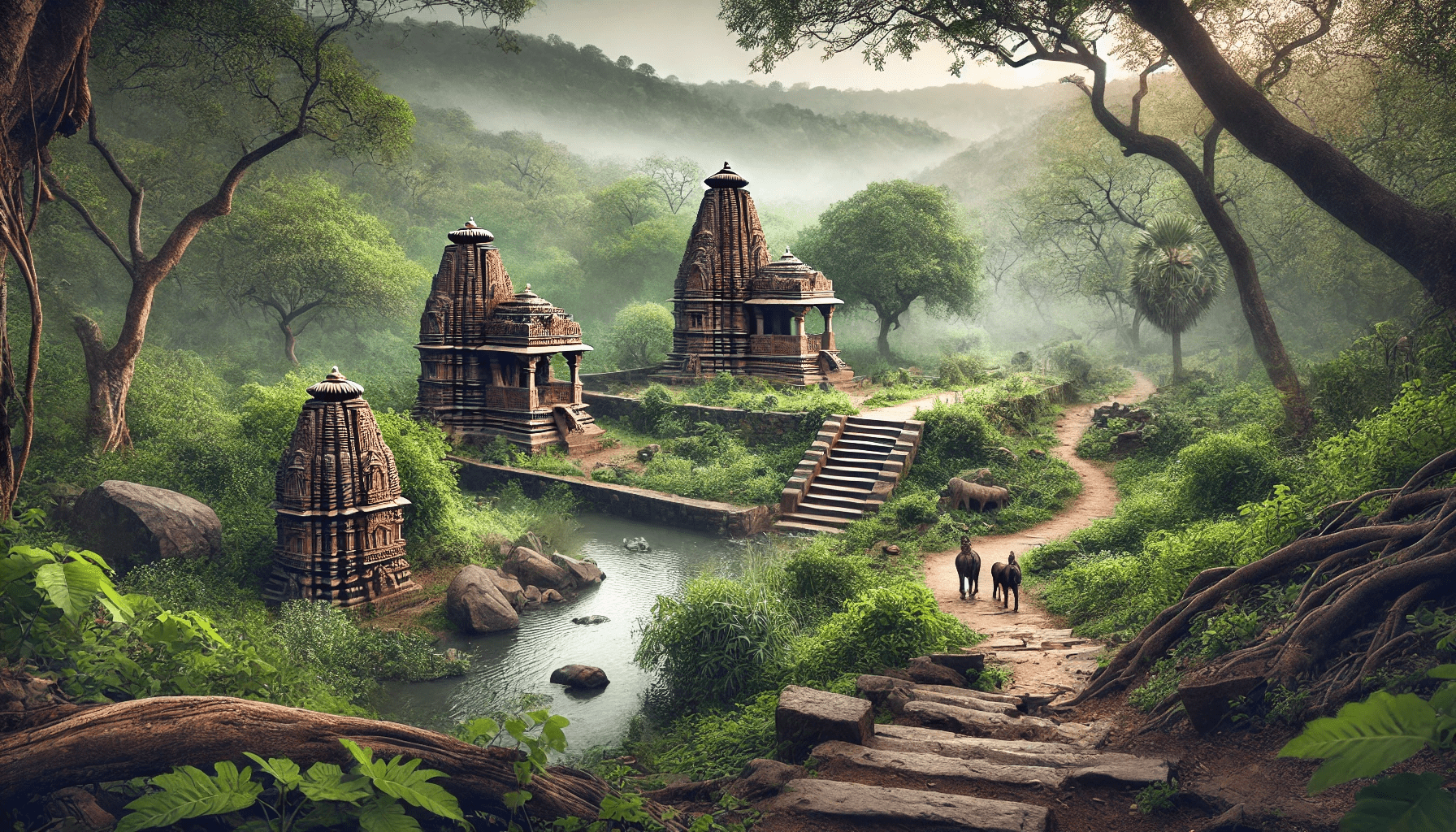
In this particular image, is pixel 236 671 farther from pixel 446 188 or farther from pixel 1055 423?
pixel 446 188

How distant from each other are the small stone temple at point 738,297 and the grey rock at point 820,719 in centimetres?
1972

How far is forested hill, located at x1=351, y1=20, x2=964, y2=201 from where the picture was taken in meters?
70.6

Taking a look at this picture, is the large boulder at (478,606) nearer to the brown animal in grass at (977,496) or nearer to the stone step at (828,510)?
the stone step at (828,510)

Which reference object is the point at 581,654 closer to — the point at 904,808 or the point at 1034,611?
the point at 1034,611

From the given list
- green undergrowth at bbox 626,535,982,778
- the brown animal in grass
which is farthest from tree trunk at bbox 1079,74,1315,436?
green undergrowth at bbox 626,535,982,778

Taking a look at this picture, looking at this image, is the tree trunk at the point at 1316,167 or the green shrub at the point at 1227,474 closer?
the tree trunk at the point at 1316,167

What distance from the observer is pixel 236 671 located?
5.35m

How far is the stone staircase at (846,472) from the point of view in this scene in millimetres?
17234

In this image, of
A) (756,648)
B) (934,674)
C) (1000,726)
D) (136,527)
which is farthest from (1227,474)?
(136,527)

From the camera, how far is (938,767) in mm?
5645

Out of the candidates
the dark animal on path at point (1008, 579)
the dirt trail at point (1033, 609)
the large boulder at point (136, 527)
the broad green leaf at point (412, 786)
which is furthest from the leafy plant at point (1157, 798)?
the large boulder at point (136, 527)

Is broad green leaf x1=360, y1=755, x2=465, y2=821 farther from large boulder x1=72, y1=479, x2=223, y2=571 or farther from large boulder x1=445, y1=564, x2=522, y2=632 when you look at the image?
large boulder x1=72, y1=479, x2=223, y2=571

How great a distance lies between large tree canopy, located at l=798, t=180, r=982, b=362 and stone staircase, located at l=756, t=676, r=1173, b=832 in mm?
27430

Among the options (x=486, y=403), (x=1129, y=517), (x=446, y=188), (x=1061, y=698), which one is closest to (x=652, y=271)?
(x=446, y=188)
